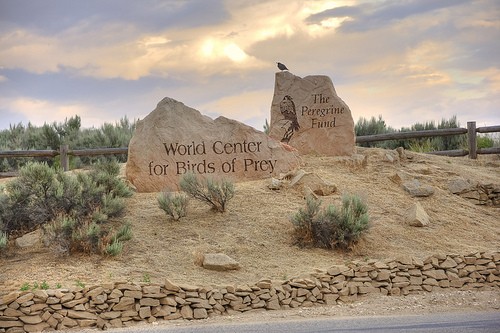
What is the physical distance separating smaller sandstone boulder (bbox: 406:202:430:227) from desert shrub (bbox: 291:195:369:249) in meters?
1.36

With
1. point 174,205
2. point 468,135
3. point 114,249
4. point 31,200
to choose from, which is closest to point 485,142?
→ point 468,135

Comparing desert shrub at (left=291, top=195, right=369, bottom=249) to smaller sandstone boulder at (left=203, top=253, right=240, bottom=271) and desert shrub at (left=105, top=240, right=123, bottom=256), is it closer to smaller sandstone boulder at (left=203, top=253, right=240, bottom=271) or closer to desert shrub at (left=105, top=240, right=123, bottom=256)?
smaller sandstone boulder at (left=203, top=253, right=240, bottom=271)

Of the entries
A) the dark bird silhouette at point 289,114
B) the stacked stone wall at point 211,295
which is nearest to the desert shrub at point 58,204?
the stacked stone wall at point 211,295

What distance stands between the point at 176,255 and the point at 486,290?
4821mm

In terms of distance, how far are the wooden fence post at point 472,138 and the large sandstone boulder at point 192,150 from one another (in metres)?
7.45

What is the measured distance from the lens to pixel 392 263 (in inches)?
453

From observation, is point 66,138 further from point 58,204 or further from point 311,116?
point 58,204

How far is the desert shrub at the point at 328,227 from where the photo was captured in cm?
1204

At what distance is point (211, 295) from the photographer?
10289 millimetres

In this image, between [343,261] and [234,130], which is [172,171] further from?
[343,261]

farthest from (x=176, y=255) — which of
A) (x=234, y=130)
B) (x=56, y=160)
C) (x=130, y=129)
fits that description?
(x=130, y=129)

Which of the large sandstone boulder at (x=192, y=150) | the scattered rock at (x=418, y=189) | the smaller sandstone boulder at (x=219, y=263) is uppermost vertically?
the large sandstone boulder at (x=192, y=150)

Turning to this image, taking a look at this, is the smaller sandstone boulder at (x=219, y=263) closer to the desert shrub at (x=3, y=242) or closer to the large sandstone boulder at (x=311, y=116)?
the desert shrub at (x=3, y=242)

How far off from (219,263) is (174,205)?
199 centimetres
